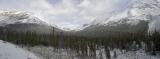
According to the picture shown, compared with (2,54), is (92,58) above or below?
below

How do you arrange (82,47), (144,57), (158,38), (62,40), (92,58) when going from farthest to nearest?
(62,40)
(82,47)
(158,38)
(92,58)
(144,57)

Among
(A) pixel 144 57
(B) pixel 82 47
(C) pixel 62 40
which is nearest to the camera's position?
(A) pixel 144 57

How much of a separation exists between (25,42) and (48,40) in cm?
1367

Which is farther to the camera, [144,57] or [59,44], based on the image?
[59,44]

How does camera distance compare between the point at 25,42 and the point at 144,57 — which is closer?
the point at 144,57

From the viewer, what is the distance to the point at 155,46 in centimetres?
6744

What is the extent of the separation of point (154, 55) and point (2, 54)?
4036cm

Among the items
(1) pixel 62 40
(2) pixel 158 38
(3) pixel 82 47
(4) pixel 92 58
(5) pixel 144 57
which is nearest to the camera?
(5) pixel 144 57

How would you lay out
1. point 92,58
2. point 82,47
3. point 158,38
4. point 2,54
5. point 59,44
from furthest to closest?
point 59,44 < point 82,47 < point 158,38 < point 92,58 < point 2,54

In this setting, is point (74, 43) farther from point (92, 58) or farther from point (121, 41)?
point (92, 58)

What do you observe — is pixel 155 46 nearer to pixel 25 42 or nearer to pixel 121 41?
pixel 121 41

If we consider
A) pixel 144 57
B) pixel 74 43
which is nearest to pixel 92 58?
pixel 144 57

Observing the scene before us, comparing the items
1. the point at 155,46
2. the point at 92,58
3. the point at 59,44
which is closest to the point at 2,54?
the point at 92,58

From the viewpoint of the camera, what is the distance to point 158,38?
232 feet
